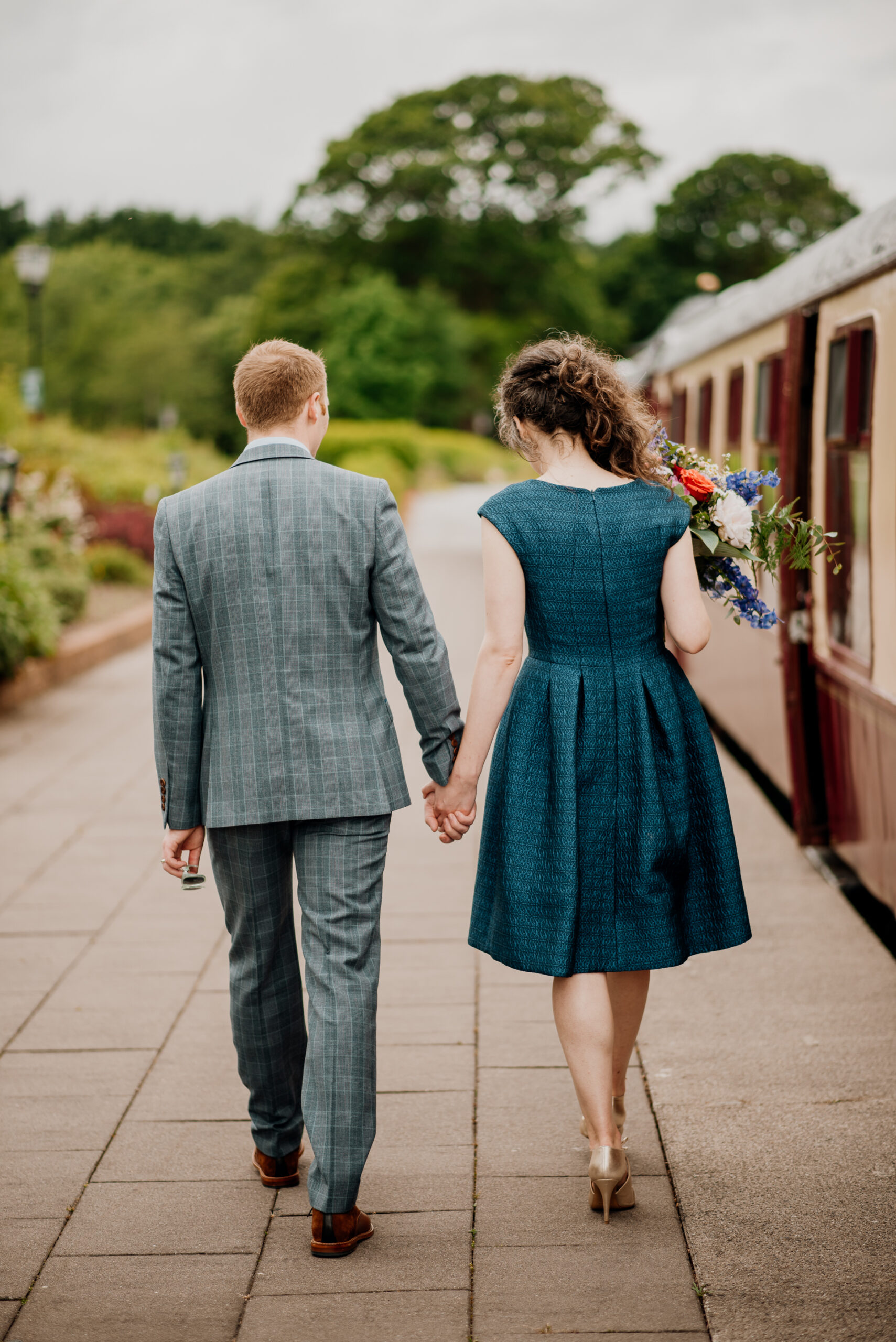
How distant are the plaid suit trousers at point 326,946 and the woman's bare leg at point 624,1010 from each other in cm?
63

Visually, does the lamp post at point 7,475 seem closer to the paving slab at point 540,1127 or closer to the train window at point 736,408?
the train window at point 736,408

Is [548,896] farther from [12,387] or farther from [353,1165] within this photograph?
[12,387]

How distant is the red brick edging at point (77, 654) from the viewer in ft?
32.8

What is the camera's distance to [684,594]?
2994mm

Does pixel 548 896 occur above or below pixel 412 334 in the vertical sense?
below

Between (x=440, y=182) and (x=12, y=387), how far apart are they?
2194 cm

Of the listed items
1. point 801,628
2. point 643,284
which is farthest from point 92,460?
point 643,284

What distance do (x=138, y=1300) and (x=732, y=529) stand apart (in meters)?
2.16

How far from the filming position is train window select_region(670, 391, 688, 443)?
35.1 ft

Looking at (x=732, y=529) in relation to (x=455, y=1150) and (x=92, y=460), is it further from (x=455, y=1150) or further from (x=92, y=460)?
(x=92, y=460)

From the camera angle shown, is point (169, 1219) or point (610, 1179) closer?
point (610, 1179)

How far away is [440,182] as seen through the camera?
48.6m

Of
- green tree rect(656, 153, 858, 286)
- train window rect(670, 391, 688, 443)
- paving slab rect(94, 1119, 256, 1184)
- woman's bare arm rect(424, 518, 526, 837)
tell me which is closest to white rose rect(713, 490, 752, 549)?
woman's bare arm rect(424, 518, 526, 837)

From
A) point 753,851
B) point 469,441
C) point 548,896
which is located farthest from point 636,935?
point 469,441
